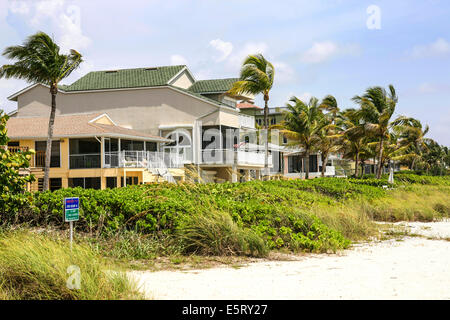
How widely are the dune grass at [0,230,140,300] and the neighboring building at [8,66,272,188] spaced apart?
2239cm

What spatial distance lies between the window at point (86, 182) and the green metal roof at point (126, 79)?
938 centimetres

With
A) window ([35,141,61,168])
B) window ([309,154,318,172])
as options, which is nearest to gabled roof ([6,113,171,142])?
window ([35,141,61,168])

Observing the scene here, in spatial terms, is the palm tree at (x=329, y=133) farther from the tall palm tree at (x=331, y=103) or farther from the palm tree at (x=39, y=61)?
the palm tree at (x=39, y=61)

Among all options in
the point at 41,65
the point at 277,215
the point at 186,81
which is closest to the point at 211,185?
the point at 277,215

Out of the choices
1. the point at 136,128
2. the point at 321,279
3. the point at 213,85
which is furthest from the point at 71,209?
the point at 213,85

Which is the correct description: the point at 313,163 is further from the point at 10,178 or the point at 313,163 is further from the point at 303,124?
the point at 10,178

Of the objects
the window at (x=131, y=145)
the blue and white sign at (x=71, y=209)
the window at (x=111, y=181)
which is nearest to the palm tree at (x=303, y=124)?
the window at (x=131, y=145)

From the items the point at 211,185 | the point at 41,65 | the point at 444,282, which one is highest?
the point at 41,65

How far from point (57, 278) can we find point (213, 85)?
35514 millimetres

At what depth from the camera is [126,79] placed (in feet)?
132

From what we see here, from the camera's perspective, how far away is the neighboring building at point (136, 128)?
104ft

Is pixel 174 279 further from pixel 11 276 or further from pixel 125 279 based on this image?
pixel 11 276
